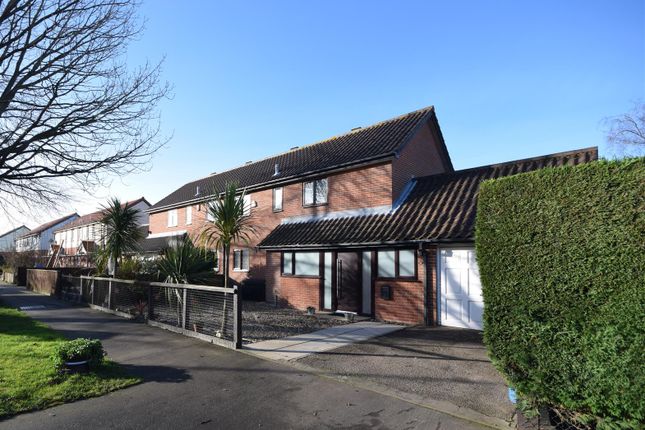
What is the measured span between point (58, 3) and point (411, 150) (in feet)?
37.1

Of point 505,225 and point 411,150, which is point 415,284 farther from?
point 505,225

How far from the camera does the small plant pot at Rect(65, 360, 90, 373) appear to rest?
20.6ft

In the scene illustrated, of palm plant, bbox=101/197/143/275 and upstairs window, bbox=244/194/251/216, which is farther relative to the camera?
upstairs window, bbox=244/194/251/216

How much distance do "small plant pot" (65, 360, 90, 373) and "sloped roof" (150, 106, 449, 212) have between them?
24.8 ft

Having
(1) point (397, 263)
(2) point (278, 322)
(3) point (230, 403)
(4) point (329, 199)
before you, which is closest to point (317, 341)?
(2) point (278, 322)

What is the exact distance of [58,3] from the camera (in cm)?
889

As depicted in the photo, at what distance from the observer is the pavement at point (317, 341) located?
26.1 ft

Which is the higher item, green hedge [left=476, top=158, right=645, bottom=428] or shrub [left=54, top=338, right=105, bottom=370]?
green hedge [left=476, top=158, right=645, bottom=428]

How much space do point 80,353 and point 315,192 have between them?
35.3 feet

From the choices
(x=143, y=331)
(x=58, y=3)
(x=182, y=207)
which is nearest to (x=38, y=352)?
(x=143, y=331)

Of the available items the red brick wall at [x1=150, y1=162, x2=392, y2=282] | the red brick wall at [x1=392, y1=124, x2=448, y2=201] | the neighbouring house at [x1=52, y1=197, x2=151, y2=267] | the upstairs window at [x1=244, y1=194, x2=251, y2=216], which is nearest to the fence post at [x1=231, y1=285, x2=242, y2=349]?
the red brick wall at [x1=150, y1=162, x2=392, y2=282]

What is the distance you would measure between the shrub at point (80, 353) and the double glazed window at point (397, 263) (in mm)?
8129

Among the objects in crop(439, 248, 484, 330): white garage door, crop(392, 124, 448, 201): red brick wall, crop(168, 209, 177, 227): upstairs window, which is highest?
crop(392, 124, 448, 201): red brick wall

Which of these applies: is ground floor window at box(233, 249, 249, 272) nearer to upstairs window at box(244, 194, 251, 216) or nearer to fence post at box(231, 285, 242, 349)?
upstairs window at box(244, 194, 251, 216)
